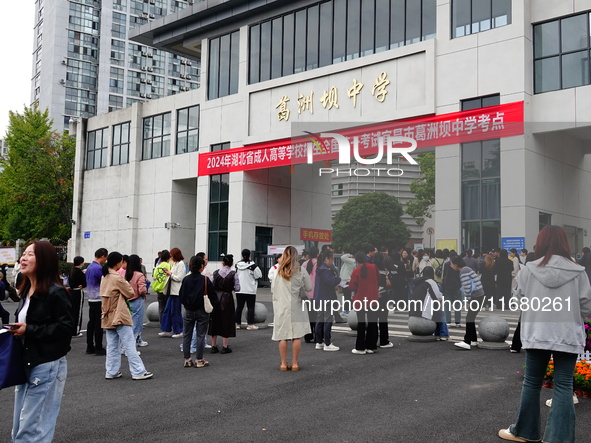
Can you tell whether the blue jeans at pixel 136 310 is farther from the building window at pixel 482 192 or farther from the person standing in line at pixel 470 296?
the building window at pixel 482 192

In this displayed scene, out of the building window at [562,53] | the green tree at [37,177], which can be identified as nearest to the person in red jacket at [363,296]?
the building window at [562,53]

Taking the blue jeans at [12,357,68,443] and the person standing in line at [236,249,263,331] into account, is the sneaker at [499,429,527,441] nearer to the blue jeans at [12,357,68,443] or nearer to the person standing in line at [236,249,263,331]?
the blue jeans at [12,357,68,443]

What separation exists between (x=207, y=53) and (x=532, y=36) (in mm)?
18596

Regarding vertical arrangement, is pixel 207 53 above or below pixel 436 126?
above

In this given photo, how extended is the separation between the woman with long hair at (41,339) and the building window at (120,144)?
115ft

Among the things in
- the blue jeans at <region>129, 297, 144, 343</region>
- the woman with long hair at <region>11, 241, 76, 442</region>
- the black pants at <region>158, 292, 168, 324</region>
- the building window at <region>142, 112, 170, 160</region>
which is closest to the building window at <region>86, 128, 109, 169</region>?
the building window at <region>142, 112, 170, 160</region>

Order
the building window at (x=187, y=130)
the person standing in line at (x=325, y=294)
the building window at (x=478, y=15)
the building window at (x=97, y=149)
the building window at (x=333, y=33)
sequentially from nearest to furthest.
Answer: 1. the person standing in line at (x=325, y=294)
2. the building window at (x=478, y=15)
3. the building window at (x=333, y=33)
4. the building window at (x=187, y=130)
5. the building window at (x=97, y=149)

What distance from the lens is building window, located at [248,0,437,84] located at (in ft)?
81.1

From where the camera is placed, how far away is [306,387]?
7559 mm

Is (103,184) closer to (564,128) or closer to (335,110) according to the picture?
(335,110)

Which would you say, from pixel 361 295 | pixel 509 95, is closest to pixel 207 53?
pixel 509 95

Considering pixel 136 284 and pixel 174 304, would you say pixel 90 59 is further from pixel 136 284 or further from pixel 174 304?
pixel 136 284

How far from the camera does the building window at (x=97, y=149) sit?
39719mm

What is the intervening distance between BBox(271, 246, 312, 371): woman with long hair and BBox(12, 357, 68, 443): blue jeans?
4.92m
